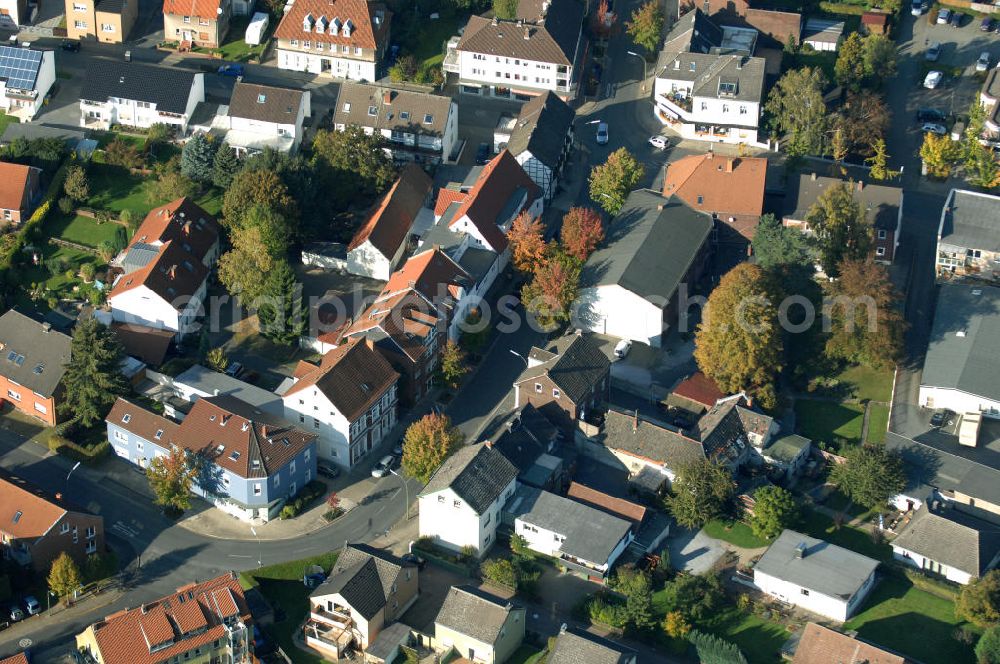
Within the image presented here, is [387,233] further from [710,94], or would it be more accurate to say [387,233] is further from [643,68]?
[643,68]

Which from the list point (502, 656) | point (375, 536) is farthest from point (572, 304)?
point (502, 656)

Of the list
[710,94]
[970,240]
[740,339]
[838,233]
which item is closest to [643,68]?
[710,94]

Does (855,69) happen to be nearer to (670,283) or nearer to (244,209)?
(670,283)

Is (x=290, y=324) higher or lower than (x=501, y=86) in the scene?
lower

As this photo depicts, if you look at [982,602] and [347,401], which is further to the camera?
[347,401]

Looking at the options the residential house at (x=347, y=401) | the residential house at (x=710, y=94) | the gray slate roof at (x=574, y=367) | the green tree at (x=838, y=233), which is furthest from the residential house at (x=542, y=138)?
the residential house at (x=347, y=401)

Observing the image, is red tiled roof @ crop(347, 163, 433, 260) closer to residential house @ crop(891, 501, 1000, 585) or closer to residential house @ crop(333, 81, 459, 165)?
residential house @ crop(333, 81, 459, 165)
